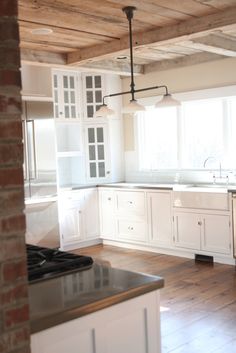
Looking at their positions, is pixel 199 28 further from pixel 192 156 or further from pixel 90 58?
pixel 192 156

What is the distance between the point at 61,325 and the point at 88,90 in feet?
18.2

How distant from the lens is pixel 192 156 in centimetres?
641

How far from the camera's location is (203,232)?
18.1 ft

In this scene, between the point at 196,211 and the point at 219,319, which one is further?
the point at 196,211

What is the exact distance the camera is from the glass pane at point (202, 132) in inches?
240

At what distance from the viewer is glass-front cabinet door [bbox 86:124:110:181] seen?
6848mm

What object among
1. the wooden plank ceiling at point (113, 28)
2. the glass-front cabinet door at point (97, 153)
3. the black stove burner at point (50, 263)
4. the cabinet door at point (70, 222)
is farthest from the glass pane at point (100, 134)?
the black stove burner at point (50, 263)

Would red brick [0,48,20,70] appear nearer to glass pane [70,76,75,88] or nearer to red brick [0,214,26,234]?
red brick [0,214,26,234]

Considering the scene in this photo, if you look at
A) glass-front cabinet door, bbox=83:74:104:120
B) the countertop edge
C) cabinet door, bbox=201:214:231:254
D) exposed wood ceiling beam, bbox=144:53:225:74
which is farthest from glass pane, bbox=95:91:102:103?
the countertop edge

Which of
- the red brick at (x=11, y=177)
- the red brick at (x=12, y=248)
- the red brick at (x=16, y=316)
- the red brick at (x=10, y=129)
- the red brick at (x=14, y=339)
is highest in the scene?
the red brick at (x=10, y=129)

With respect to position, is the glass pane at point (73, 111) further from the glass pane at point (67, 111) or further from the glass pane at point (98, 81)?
the glass pane at point (98, 81)

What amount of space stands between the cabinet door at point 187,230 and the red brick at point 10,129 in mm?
4385

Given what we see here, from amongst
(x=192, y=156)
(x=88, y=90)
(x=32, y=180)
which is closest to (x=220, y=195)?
(x=192, y=156)

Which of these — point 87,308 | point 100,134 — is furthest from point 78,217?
point 87,308
